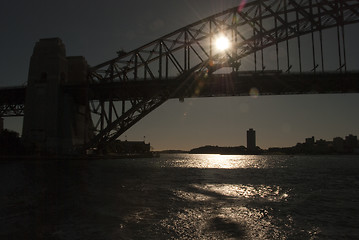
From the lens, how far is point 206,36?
4469 centimetres

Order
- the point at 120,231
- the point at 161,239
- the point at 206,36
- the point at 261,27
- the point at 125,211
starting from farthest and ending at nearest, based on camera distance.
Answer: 1. the point at 206,36
2. the point at 261,27
3. the point at 125,211
4. the point at 120,231
5. the point at 161,239

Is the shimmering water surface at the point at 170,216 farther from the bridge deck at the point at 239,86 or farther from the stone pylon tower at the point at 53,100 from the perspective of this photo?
the stone pylon tower at the point at 53,100

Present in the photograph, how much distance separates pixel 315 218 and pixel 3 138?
49515mm

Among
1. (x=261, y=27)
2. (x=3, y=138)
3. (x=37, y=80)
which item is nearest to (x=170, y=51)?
(x=261, y=27)

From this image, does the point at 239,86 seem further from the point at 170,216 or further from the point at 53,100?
the point at 170,216

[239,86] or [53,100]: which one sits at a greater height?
[239,86]

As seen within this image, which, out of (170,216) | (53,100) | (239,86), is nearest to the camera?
(170,216)

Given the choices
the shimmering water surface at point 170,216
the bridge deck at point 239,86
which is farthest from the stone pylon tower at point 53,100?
the shimmering water surface at point 170,216

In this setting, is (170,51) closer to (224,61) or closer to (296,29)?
Result: (224,61)

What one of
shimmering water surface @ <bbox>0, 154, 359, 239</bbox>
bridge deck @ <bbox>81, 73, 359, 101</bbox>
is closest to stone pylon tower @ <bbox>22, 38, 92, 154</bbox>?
bridge deck @ <bbox>81, 73, 359, 101</bbox>

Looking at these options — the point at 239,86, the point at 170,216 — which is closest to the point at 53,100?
the point at 239,86

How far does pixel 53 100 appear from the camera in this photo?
149ft

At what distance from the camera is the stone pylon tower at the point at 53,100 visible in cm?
4472

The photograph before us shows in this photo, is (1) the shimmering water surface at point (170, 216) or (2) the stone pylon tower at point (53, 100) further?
(2) the stone pylon tower at point (53, 100)
